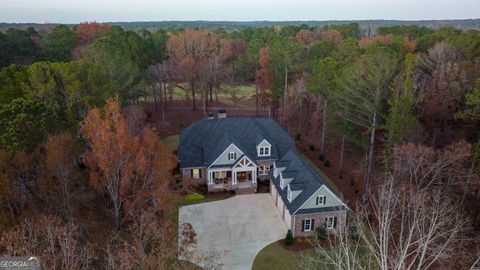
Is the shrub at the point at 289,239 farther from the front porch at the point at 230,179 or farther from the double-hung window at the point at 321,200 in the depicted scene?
the front porch at the point at 230,179

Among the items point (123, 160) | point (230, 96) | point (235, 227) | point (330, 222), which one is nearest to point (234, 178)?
point (235, 227)

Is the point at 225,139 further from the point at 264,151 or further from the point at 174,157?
the point at 174,157

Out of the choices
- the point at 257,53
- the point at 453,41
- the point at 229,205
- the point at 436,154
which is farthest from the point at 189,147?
the point at 453,41

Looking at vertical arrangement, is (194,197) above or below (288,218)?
below

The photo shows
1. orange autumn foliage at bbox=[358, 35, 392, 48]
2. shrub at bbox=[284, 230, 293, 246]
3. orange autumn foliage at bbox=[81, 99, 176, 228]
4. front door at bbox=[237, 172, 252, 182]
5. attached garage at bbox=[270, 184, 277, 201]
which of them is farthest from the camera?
orange autumn foliage at bbox=[358, 35, 392, 48]

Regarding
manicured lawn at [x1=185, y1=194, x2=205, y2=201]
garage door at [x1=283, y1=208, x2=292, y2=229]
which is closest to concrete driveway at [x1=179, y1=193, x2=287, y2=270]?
garage door at [x1=283, y1=208, x2=292, y2=229]

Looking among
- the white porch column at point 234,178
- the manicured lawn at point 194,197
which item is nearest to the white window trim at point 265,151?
the white porch column at point 234,178

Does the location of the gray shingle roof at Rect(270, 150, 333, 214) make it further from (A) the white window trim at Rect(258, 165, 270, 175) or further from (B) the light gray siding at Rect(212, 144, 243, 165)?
(B) the light gray siding at Rect(212, 144, 243, 165)
